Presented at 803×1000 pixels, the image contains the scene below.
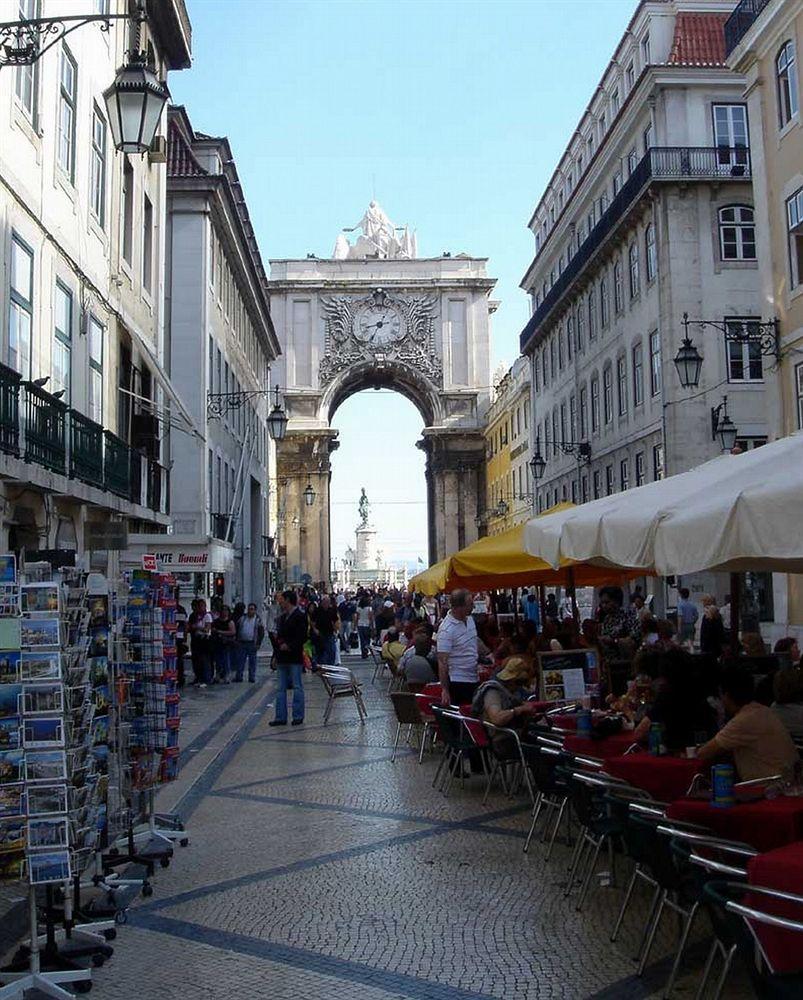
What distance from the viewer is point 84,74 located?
17.2m

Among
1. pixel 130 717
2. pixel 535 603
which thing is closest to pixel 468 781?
pixel 130 717

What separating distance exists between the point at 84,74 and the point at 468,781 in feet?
40.5

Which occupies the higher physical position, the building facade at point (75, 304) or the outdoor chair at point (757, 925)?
the building facade at point (75, 304)

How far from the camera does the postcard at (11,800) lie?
5199mm

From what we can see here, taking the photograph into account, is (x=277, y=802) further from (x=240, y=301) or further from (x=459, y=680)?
(x=240, y=301)

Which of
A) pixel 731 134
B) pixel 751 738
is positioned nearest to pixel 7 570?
pixel 751 738

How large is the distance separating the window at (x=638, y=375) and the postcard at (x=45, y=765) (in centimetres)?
2975

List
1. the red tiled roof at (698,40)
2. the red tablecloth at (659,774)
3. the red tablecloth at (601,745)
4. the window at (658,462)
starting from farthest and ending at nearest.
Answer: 1. the red tiled roof at (698,40)
2. the window at (658,462)
3. the red tablecloth at (601,745)
4. the red tablecloth at (659,774)

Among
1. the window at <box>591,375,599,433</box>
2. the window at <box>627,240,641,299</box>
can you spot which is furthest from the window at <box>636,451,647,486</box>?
the window at <box>591,375,599,433</box>

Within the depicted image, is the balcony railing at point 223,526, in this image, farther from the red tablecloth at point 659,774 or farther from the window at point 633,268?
the red tablecloth at point 659,774

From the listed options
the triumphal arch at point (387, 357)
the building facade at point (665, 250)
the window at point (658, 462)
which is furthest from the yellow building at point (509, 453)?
the window at point (658, 462)

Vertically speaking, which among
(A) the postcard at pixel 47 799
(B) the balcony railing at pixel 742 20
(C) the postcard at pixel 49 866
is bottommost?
(C) the postcard at pixel 49 866

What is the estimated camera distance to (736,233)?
3119 cm

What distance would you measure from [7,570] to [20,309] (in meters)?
9.46
